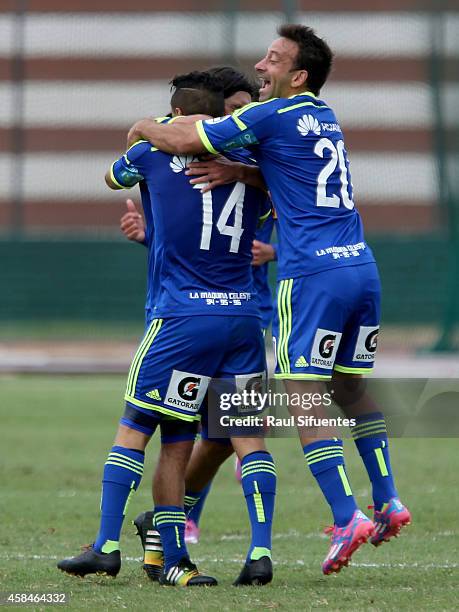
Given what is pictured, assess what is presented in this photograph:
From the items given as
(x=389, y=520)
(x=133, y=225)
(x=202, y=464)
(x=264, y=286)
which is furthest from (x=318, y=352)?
(x=264, y=286)

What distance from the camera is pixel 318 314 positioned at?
18.0ft

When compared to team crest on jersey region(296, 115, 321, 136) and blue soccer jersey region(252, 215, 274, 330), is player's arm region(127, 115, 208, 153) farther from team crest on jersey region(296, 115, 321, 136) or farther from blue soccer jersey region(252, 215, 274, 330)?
blue soccer jersey region(252, 215, 274, 330)

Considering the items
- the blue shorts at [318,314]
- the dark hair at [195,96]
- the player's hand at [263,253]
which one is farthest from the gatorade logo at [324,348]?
the player's hand at [263,253]

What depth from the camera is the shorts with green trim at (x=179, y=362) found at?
5.56m

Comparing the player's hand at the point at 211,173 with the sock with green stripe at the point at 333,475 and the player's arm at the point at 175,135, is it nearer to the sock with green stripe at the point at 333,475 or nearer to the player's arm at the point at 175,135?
the player's arm at the point at 175,135

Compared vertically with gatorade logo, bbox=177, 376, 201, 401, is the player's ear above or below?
above

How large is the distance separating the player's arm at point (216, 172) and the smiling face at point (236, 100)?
0.85 metres

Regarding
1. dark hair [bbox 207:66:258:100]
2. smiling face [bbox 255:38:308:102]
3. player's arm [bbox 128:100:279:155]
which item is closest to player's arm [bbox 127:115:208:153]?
player's arm [bbox 128:100:279:155]

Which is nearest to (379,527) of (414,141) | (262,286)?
(262,286)

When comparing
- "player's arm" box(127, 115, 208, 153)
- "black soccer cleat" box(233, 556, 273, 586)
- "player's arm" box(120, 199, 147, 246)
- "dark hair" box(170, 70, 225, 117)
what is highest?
"dark hair" box(170, 70, 225, 117)

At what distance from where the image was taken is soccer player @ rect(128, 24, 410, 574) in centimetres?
551

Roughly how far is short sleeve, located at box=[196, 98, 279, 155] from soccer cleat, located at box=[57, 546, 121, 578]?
1.86 m

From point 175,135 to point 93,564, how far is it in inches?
76.7

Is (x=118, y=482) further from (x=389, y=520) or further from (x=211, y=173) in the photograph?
(x=211, y=173)
